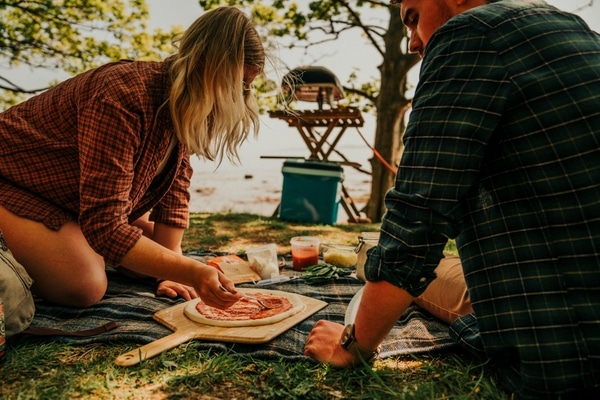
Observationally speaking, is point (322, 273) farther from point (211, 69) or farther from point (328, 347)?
point (211, 69)

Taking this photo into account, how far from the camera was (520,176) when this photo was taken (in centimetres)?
111

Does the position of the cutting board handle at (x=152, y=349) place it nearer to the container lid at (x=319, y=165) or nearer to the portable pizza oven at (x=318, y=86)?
the container lid at (x=319, y=165)

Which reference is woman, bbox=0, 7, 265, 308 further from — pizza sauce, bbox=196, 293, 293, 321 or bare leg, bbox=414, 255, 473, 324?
bare leg, bbox=414, 255, 473, 324

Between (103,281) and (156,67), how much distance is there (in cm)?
115

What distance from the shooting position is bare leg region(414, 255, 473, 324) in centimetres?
195

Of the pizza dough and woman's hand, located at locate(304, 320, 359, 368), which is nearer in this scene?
woman's hand, located at locate(304, 320, 359, 368)

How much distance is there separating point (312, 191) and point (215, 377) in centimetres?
473

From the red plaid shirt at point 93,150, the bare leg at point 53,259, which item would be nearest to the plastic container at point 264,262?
→ the red plaid shirt at point 93,150

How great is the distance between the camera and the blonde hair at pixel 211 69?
6.38ft

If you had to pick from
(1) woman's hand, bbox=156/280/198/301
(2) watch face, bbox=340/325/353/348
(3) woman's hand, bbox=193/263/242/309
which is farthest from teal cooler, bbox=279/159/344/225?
(2) watch face, bbox=340/325/353/348

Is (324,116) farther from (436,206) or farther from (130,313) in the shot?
(436,206)

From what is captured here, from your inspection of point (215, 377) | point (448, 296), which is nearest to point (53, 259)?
point (215, 377)

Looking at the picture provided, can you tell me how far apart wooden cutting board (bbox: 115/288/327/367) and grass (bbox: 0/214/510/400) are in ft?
0.11

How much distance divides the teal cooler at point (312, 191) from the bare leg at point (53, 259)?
13.5 ft
